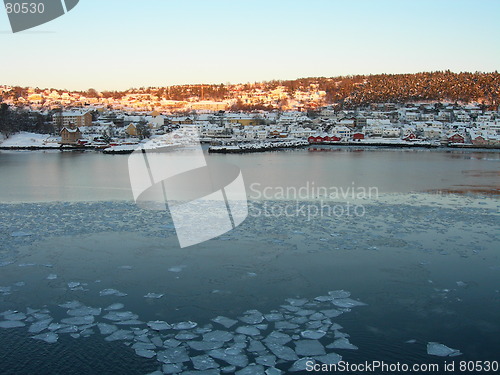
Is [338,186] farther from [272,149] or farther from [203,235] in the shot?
[272,149]

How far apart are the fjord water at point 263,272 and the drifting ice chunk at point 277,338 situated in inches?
1.5

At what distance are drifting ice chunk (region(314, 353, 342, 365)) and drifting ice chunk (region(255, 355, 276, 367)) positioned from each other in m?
0.18

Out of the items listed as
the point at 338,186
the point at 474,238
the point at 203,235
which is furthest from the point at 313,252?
the point at 338,186

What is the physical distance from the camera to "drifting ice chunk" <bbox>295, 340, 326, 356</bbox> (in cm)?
195

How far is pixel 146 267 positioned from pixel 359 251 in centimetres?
149

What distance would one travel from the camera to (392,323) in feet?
7.20

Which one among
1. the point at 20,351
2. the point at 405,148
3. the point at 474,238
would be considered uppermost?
the point at 20,351

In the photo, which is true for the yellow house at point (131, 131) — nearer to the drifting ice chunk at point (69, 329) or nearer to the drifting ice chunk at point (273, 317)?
the drifting ice chunk at point (69, 329)

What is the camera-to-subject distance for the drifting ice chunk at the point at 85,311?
2311 mm

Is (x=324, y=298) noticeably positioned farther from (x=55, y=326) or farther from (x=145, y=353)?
(x=55, y=326)

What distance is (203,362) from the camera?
6.16 ft

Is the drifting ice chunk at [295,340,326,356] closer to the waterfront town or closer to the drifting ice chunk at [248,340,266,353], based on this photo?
the drifting ice chunk at [248,340,266,353]

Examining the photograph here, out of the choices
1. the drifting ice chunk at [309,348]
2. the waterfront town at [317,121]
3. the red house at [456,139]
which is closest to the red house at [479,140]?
the waterfront town at [317,121]

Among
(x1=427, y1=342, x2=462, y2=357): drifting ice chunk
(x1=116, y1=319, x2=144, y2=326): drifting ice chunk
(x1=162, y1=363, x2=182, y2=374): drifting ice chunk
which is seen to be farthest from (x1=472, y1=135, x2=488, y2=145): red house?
(x1=162, y1=363, x2=182, y2=374): drifting ice chunk
